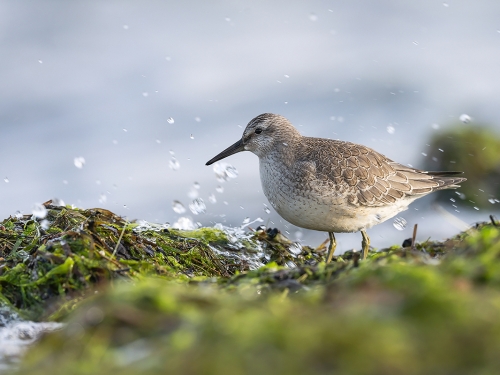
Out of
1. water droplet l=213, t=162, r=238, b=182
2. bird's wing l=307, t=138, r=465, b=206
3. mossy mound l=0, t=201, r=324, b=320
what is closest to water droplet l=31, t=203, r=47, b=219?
mossy mound l=0, t=201, r=324, b=320

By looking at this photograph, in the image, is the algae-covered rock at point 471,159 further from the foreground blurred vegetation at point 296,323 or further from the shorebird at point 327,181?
the foreground blurred vegetation at point 296,323

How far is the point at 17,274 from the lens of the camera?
4.67 metres

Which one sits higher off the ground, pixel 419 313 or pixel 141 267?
pixel 419 313

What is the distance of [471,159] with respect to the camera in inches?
487

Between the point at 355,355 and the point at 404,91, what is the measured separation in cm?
1421

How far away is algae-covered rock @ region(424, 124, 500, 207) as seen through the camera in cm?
1203

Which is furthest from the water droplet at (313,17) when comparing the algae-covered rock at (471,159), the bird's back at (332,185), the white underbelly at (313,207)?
the white underbelly at (313,207)

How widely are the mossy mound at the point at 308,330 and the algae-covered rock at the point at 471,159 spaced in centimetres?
918

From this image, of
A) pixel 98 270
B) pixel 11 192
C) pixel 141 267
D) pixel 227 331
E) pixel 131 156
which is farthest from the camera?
pixel 131 156

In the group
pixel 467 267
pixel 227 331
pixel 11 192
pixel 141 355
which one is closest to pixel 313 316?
pixel 227 331

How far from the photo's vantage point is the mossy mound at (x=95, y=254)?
4422 mm

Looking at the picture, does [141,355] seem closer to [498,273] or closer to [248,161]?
[498,273]

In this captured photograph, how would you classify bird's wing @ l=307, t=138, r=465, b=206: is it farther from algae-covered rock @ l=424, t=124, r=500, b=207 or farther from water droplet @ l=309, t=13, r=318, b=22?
water droplet @ l=309, t=13, r=318, b=22

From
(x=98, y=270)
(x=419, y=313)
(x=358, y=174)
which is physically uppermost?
(x=419, y=313)
